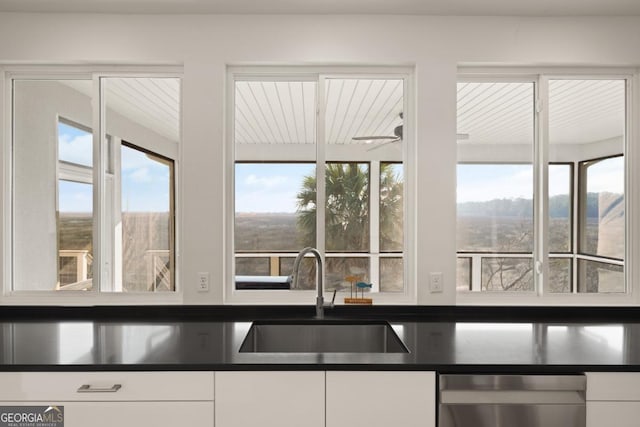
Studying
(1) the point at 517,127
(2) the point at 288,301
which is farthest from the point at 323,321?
(1) the point at 517,127

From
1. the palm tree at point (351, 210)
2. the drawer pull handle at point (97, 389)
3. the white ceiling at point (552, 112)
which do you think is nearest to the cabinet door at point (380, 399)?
the drawer pull handle at point (97, 389)

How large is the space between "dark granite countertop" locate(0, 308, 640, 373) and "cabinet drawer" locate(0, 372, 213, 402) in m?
0.03

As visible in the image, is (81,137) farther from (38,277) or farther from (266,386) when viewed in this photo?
(266,386)

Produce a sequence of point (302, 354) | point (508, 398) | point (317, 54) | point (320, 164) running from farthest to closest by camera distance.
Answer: point (320, 164)
point (317, 54)
point (302, 354)
point (508, 398)

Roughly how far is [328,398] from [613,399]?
103 cm

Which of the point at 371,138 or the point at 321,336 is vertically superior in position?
the point at 371,138

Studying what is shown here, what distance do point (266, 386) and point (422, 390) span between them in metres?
0.56

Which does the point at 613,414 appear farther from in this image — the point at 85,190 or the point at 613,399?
the point at 85,190

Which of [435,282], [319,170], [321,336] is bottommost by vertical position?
[321,336]

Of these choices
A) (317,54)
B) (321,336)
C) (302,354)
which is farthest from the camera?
(317,54)

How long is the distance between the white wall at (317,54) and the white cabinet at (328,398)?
770 millimetres

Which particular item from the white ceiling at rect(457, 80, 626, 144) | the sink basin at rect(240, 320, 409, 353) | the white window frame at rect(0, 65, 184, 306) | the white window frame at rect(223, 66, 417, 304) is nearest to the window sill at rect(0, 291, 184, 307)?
the white window frame at rect(0, 65, 184, 306)

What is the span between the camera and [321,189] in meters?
2.28

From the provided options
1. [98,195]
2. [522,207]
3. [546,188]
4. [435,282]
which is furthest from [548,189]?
[98,195]
